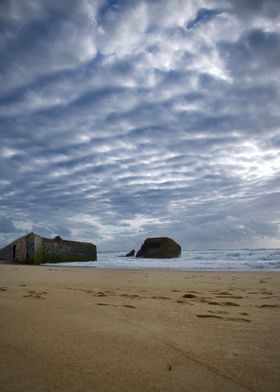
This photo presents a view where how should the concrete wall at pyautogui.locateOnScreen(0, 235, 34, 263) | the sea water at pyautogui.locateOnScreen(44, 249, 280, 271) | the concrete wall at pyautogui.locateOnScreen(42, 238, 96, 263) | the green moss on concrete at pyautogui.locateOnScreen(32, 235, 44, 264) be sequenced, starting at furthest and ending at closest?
the concrete wall at pyautogui.locateOnScreen(42, 238, 96, 263) → the green moss on concrete at pyautogui.locateOnScreen(32, 235, 44, 264) → the concrete wall at pyautogui.locateOnScreen(0, 235, 34, 263) → the sea water at pyautogui.locateOnScreen(44, 249, 280, 271)

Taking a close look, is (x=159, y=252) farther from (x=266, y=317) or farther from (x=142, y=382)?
(x=142, y=382)

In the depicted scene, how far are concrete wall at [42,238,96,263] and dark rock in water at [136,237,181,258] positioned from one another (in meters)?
5.25

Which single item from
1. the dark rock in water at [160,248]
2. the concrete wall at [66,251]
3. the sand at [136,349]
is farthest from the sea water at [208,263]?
the sand at [136,349]

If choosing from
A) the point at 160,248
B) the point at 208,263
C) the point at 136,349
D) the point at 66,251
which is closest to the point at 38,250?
the point at 66,251

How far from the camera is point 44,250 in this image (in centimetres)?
1552

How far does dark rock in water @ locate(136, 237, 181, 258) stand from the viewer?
21.6 m

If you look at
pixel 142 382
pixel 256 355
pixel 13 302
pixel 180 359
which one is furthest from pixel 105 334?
pixel 13 302

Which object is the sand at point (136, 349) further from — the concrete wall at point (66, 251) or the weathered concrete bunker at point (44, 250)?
the concrete wall at point (66, 251)

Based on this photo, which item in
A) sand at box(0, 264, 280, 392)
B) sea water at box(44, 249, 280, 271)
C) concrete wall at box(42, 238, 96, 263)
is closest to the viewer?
sand at box(0, 264, 280, 392)

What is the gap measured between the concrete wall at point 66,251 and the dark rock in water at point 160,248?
17.2 ft

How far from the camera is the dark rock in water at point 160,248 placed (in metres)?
21.6

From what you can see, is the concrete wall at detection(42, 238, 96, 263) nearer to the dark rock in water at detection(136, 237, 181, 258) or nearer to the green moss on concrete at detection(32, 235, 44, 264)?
the green moss on concrete at detection(32, 235, 44, 264)

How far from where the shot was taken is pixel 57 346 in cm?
149

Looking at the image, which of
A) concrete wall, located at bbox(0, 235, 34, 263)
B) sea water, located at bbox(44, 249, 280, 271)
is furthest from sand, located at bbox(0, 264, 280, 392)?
concrete wall, located at bbox(0, 235, 34, 263)
